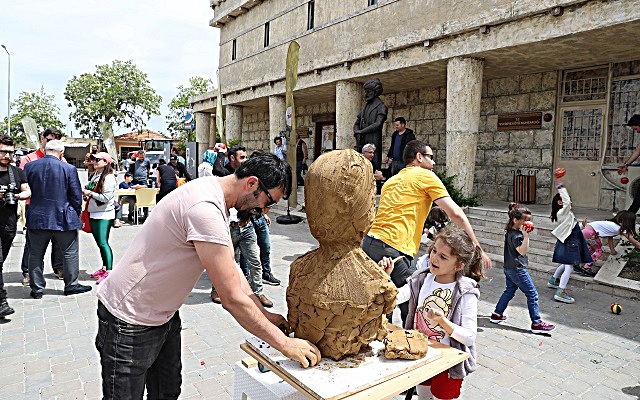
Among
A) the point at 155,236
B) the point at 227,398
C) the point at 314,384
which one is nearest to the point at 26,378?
the point at 227,398

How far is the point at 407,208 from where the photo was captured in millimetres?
3252

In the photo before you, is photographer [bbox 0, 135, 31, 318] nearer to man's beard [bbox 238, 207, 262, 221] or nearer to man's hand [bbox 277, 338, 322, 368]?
man's beard [bbox 238, 207, 262, 221]

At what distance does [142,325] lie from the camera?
2014 millimetres

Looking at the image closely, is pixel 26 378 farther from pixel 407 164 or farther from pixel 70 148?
pixel 70 148

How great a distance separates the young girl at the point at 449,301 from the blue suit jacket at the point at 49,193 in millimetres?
4070

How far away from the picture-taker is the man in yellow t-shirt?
3223 millimetres

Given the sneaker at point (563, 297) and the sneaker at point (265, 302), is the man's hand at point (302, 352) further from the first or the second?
the sneaker at point (563, 297)

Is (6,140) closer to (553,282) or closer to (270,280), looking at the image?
(270,280)

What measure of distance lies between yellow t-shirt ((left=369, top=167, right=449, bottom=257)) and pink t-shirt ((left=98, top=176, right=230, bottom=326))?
1579mm

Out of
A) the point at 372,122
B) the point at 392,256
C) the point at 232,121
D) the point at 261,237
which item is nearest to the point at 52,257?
the point at 261,237

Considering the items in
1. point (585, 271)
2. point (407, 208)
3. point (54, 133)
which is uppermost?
point (54, 133)

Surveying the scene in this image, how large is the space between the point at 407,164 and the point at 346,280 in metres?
1.79

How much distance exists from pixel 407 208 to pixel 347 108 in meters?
7.93

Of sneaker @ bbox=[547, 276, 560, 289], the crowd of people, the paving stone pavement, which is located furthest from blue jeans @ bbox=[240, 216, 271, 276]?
sneaker @ bbox=[547, 276, 560, 289]
